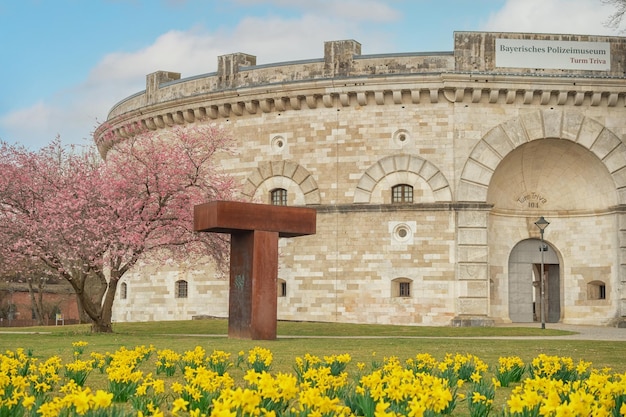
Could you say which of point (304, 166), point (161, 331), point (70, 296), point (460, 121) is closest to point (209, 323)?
point (161, 331)

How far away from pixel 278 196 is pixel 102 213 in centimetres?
1078

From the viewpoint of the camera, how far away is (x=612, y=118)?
34.8 m

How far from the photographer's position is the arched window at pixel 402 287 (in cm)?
3428

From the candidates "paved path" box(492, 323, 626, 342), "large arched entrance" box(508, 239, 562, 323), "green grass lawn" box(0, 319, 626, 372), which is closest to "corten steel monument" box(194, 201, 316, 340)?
"green grass lawn" box(0, 319, 626, 372)

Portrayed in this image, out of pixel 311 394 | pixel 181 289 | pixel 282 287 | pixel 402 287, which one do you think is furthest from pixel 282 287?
pixel 311 394

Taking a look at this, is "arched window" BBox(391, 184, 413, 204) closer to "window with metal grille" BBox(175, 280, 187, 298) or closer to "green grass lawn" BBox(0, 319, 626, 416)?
"green grass lawn" BBox(0, 319, 626, 416)

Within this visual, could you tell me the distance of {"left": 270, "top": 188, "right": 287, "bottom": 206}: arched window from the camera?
120 feet

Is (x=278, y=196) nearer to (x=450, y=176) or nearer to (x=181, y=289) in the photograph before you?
(x=181, y=289)

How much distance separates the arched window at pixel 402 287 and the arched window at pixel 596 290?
761 cm

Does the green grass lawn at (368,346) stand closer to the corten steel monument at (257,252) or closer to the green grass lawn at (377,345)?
the green grass lawn at (377,345)

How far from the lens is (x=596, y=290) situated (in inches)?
1404

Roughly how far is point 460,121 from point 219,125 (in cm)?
1058

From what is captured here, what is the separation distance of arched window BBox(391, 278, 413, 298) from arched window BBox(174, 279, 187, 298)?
1004 centimetres

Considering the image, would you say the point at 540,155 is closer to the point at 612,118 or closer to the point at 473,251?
the point at 612,118
